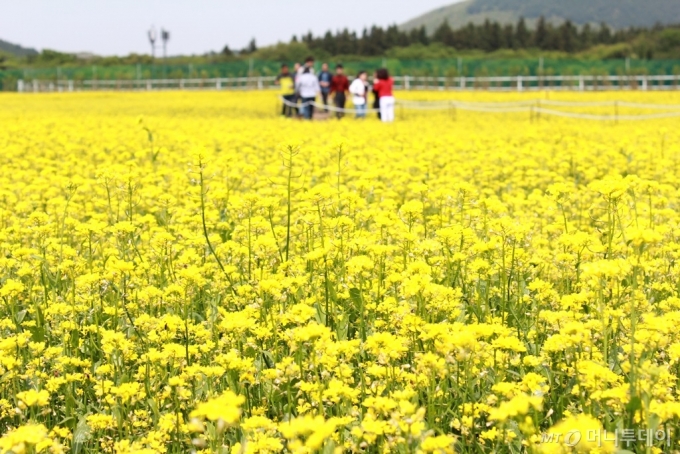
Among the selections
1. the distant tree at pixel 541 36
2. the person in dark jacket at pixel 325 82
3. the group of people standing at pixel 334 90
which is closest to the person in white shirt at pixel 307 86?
the group of people standing at pixel 334 90

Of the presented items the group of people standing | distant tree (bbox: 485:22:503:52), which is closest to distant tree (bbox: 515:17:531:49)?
distant tree (bbox: 485:22:503:52)

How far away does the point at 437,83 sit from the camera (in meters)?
48.7

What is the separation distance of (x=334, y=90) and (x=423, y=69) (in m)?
28.0

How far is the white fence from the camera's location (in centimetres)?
4519

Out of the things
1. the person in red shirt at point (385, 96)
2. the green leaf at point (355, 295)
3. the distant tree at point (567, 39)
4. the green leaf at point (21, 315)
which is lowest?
the green leaf at point (21, 315)

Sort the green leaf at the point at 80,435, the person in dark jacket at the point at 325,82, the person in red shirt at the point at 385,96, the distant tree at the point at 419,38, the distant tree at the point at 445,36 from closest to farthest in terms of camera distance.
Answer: the green leaf at the point at 80,435, the person in red shirt at the point at 385,96, the person in dark jacket at the point at 325,82, the distant tree at the point at 445,36, the distant tree at the point at 419,38

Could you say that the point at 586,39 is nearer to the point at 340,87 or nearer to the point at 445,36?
the point at 445,36

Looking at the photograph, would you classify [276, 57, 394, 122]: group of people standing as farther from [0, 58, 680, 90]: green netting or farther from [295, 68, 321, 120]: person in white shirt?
[0, 58, 680, 90]: green netting

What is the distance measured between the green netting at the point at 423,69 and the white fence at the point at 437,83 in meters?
0.69

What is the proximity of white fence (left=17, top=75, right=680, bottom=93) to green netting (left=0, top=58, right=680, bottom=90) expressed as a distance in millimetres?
689

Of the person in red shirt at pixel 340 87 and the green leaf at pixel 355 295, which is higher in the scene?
the person in red shirt at pixel 340 87

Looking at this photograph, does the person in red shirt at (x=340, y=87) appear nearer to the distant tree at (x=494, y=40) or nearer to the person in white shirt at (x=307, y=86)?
the person in white shirt at (x=307, y=86)

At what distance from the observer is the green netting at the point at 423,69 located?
4819cm

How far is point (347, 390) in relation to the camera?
2.75 m
